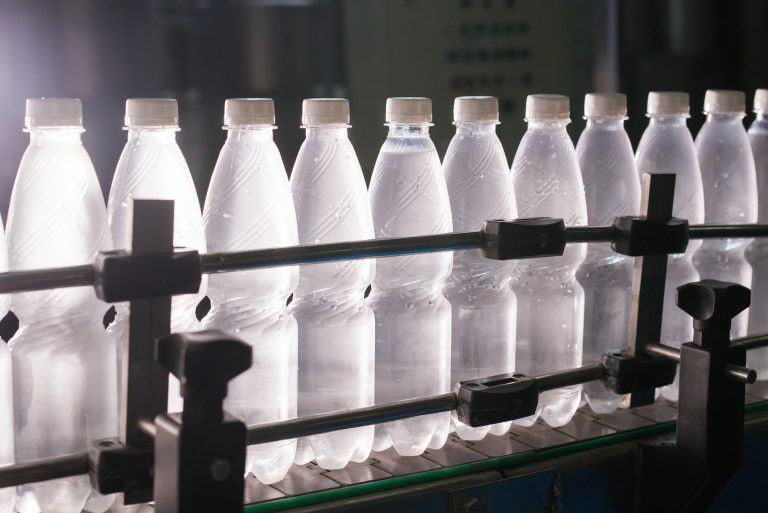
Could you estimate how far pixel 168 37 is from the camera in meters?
1.67

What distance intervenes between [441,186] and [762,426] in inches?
18.1

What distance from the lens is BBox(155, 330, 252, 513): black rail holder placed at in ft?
2.04

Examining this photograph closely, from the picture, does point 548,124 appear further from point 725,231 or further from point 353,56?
point 353,56

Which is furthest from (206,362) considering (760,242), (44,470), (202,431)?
(760,242)

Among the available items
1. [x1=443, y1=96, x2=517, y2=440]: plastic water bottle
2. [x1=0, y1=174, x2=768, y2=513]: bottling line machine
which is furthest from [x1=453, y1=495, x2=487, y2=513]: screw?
[x1=443, y1=96, x2=517, y2=440]: plastic water bottle

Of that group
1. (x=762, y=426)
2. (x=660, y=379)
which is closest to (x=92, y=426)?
(x=660, y=379)

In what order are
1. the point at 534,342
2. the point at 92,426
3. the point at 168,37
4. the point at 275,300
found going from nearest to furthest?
the point at 92,426 → the point at 275,300 → the point at 534,342 → the point at 168,37

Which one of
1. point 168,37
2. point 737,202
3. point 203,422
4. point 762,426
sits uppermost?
point 168,37

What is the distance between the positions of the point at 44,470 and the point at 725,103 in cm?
89

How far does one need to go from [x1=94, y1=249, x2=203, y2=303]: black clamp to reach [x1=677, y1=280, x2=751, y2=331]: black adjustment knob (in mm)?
464

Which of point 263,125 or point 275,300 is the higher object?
point 263,125

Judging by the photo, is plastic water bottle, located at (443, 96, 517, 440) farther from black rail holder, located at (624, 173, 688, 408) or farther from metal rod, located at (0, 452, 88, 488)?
metal rod, located at (0, 452, 88, 488)

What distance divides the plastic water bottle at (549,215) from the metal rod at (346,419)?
22cm

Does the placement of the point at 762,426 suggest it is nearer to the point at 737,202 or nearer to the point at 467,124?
the point at 737,202
